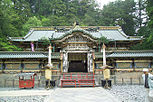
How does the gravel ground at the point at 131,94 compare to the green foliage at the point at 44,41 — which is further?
the green foliage at the point at 44,41

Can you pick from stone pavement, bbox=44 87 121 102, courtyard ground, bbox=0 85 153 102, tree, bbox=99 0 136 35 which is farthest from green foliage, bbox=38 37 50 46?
tree, bbox=99 0 136 35

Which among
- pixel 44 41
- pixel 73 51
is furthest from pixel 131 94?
pixel 44 41

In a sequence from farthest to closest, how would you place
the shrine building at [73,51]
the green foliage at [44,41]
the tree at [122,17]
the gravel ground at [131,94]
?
the tree at [122,17] → the green foliage at [44,41] → the shrine building at [73,51] → the gravel ground at [131,94]

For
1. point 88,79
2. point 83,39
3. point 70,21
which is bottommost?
point 88,79

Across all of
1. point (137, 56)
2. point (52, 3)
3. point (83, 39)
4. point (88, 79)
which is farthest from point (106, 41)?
point (52, 3)

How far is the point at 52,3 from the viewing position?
4428 centimetres

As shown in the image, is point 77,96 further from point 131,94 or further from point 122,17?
point 122,17

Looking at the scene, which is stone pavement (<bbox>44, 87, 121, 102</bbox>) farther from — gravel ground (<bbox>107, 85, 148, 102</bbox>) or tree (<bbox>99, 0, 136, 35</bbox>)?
tree (<bbox>99, 0, 136, 35</bbox>)

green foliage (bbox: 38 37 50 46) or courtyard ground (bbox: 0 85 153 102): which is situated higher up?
green foliage (bbox: 38 37 50 46)

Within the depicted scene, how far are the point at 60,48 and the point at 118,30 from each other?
11.3m

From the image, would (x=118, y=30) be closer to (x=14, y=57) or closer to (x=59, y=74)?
(x=59, y=74)

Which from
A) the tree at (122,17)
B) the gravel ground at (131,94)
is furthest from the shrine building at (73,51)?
the tree at (122,17)

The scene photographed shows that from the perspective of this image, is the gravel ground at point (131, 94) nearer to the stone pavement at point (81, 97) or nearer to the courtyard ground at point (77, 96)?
the courtyard ground at point (77, 96)

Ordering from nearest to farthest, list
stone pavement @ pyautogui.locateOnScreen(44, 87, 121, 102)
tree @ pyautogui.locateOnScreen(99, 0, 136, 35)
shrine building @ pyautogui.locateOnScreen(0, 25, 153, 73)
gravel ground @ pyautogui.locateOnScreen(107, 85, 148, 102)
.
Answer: stone pavement @ pyautogui.locateOnScreen(44, 87, 121, 102) → gravel ground @ pyautogui.locateOnScreen(107, 85, 148, 102) → shrine building @ pyautogui.locateOnScreen(0, 25, 153, 73) → tree @ pyautogui.locateOnScreen(99, 0, 136, 35)
